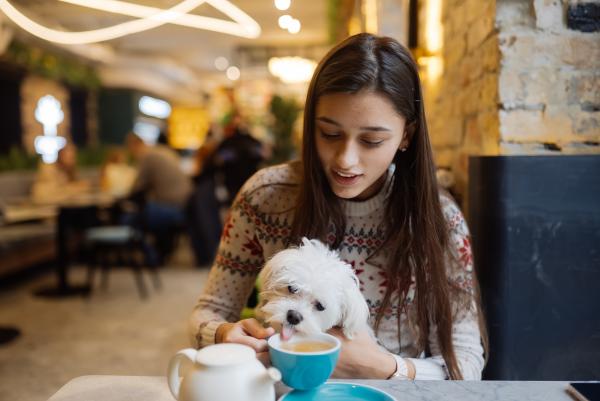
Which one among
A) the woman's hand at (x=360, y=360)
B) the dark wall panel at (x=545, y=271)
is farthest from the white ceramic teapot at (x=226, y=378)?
the dark wall panel at (x=545, y=271)

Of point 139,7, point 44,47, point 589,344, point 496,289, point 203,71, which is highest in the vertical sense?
point 203,71

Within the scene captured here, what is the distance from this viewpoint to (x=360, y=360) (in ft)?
3.61

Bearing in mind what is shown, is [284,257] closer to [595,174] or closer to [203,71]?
[595,174]

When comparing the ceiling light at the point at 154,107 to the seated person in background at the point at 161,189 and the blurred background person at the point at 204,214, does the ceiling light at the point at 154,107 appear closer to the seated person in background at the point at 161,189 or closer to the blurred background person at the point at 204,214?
the seated person in background at the point at 161,189

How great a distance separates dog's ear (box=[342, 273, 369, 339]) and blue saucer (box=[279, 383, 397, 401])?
0.18 meters

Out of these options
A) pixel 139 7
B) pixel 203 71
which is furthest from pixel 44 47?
pixel 139 7

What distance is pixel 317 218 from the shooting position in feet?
4.26

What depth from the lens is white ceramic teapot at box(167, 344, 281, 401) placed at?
693mm

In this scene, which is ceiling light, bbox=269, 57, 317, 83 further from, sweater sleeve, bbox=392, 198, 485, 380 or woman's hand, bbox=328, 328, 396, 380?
woman's hand, bbox=328, 328, 396, 380

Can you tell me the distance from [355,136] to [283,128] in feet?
20.4

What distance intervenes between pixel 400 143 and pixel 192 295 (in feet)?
13.7

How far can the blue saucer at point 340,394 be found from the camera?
844 millimetres

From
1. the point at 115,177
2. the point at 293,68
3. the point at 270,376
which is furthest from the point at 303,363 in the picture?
the point at 293,68

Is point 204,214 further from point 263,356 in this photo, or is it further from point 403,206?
point 263,356
